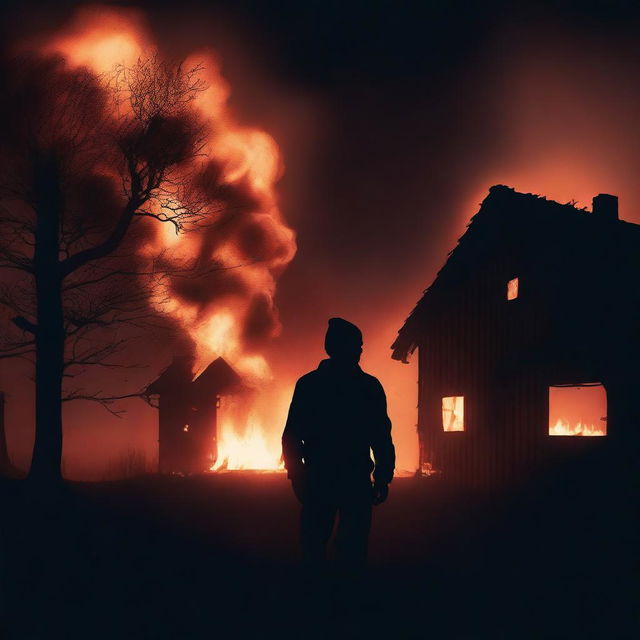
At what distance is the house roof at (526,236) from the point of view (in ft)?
54.7

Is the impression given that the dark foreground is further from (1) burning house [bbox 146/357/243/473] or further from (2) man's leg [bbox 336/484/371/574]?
(1) burning house [bbox 146/357/243/473]

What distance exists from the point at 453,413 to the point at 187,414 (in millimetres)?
11095

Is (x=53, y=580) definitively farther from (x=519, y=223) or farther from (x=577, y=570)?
(x=519, y=223)

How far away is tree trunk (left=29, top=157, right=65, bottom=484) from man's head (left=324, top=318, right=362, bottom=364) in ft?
44.0

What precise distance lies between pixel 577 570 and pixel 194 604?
4778mm

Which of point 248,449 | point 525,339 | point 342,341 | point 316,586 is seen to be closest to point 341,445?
point 342,341

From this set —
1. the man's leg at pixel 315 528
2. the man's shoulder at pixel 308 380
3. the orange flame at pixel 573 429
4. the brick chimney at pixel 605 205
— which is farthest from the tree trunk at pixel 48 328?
the man's shoulder at pixel 308 380

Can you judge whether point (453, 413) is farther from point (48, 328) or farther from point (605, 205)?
point (48, 328)

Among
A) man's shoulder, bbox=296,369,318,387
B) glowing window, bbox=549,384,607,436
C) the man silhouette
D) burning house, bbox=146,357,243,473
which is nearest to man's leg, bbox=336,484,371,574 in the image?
the man silhouette

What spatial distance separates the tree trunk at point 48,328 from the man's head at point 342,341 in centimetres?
1342

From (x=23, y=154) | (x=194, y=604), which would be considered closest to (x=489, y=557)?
(x=194, y=604)

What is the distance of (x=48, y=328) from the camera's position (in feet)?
60.0

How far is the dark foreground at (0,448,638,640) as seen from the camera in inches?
258

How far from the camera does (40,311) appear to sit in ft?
60.3
